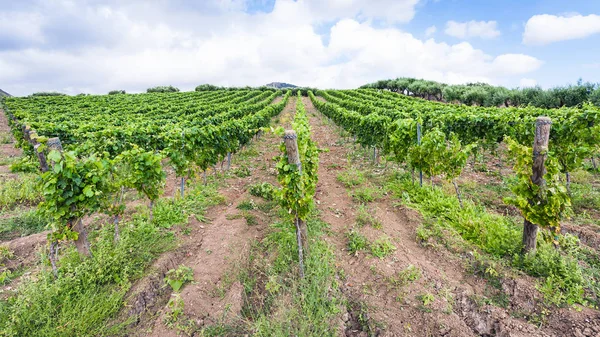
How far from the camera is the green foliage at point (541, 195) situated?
13.4ft

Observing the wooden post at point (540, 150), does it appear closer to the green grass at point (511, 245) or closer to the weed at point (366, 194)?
the green grass at point (511, 245)

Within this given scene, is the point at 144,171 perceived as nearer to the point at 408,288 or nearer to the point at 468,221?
the point at 408,288

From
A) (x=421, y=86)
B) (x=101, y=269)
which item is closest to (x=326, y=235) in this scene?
(x=101, y=269)

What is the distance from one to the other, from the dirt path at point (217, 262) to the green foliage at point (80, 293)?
2.18 ft

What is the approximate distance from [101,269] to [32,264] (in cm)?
184

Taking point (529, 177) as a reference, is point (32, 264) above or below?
below

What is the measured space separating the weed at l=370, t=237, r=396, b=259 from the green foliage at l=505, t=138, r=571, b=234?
198cm

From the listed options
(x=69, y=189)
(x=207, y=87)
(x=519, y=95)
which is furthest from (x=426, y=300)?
(x=207, y=87)

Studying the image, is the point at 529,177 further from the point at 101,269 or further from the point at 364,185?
the point at 101,269

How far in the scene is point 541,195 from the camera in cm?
421

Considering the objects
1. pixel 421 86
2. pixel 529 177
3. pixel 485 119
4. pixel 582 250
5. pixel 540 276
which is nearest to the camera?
pixel 540 276

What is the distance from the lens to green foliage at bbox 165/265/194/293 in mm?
4108

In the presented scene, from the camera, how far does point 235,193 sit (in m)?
8.11

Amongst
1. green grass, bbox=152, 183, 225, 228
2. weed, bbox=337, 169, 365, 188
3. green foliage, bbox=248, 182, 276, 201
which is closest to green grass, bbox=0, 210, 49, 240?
green grass, bbox=152, 183, 225, 228
